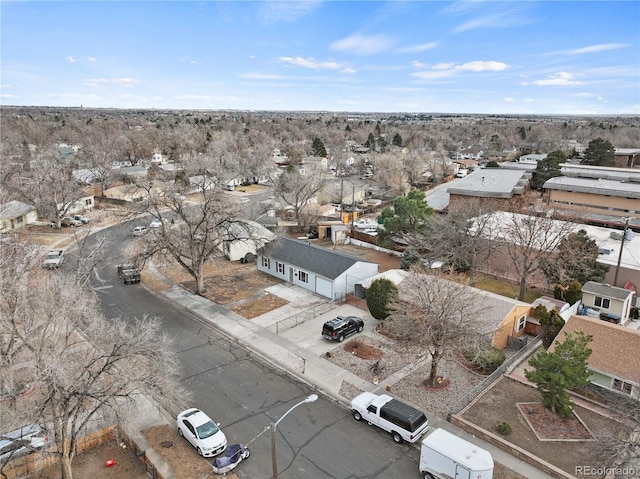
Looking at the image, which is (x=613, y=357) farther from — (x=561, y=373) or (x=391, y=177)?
(x=391, y=177)

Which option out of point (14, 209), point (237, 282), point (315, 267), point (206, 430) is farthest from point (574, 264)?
point (14, 209)

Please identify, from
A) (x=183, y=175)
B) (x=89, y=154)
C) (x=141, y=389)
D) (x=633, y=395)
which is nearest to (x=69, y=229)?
(x=183, y=175)

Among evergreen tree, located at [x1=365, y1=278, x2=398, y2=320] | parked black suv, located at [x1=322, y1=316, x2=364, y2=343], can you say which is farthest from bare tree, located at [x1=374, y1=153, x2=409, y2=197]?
parked black suv, located at [x1=322, y1=316, x2=364, y2=343]

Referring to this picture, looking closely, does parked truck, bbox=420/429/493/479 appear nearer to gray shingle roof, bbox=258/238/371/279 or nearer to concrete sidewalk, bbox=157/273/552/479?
concrete sidewalk, bbox=157/273/552/479

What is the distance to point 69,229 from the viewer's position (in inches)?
2053

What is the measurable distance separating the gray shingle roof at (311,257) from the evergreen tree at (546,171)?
4630 centimetres

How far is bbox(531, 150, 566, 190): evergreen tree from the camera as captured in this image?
6594 cm

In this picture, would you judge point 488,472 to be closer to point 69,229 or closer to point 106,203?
point 69,229

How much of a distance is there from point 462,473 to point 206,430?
30.9ft

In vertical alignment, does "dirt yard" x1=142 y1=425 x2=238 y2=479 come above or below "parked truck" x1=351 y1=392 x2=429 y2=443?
below

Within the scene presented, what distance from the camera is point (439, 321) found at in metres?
20.0

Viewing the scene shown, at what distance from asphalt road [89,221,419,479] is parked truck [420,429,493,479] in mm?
946

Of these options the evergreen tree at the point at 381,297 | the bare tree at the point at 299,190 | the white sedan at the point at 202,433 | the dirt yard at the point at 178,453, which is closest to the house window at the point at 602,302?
the evergreen tree at the point at 381,297

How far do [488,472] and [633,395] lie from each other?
33.1 ft
